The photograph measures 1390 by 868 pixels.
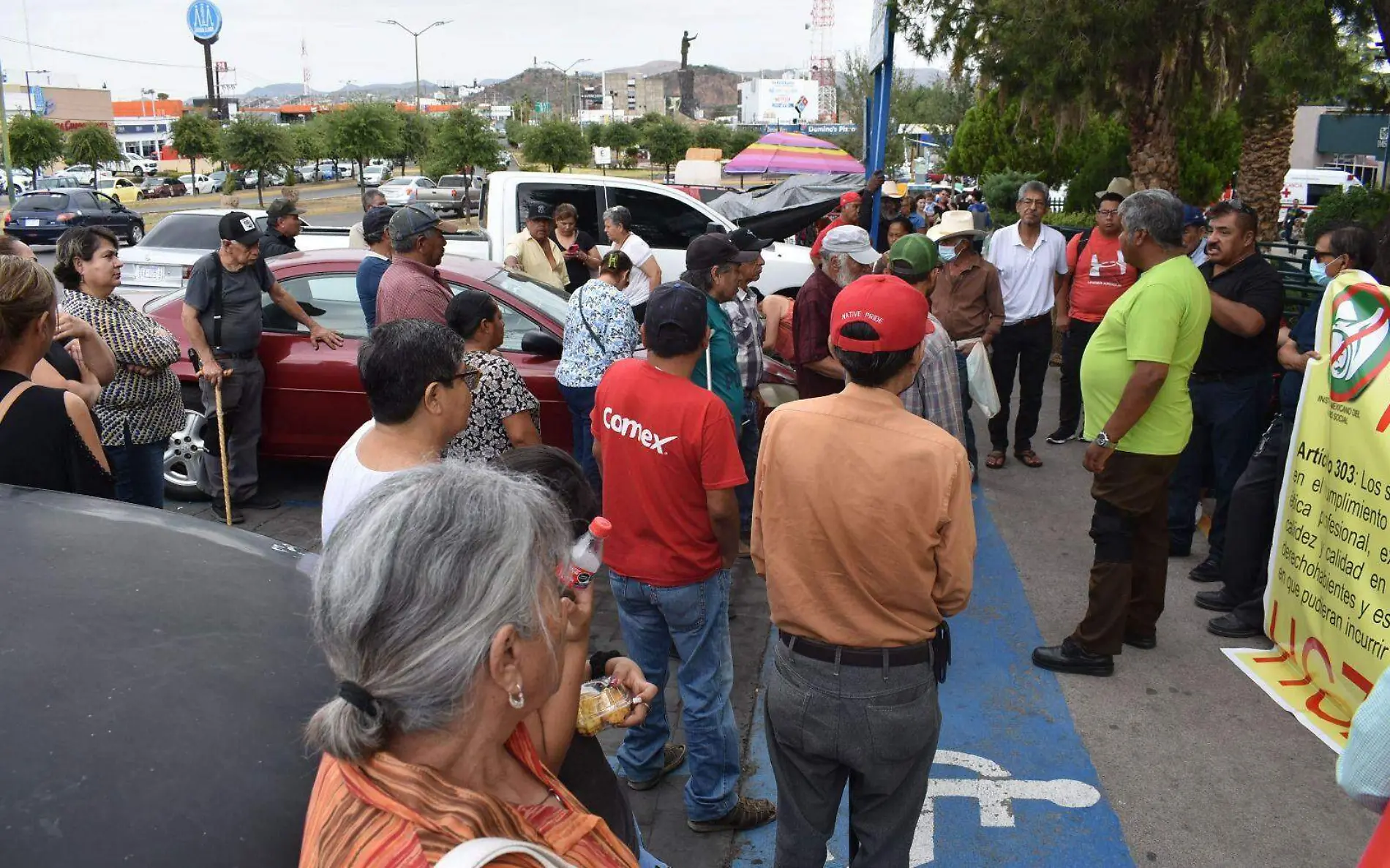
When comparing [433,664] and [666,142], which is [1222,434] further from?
[666,142]

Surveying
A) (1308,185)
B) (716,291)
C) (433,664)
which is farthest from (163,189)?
(433,664)

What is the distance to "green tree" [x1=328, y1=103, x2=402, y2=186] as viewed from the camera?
37.2 m

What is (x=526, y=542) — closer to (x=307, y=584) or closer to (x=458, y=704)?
(x=458, y=704)

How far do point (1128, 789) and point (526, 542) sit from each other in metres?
3.30

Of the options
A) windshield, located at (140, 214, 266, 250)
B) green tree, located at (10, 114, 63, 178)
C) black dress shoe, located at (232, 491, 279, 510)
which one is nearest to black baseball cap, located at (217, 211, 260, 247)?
black dress shoe, located at (232, 491, 279, 510)

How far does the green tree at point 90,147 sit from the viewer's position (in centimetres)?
4566

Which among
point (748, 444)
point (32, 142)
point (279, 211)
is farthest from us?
point (32, 142)

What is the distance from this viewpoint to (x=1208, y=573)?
582 centimetres

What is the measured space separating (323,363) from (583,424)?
197cm

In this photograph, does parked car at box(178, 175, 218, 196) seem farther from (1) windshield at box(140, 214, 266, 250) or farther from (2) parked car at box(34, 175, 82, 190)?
(1) windshield at box(140, 214, 266, 250)

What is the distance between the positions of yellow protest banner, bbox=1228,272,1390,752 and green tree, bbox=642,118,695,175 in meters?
47.4

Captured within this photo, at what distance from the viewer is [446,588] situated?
139cm

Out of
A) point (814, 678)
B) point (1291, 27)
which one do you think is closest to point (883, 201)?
point (1291, 27)

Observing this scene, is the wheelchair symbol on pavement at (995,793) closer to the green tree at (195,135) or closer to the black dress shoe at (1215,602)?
the black dress shoe at (1215,602)
